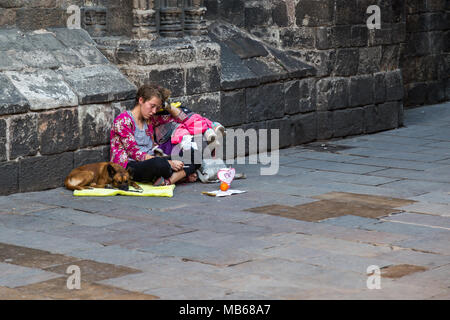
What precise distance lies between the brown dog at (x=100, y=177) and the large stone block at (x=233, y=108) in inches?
82.9

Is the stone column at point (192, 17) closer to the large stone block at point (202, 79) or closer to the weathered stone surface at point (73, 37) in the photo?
the large stone block at point (202, 79)

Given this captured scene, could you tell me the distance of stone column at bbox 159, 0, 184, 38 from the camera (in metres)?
9.37

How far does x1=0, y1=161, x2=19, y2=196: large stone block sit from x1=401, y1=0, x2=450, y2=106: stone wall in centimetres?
765

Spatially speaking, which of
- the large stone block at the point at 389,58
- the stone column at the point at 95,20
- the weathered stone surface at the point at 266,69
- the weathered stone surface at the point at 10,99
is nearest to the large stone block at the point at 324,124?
the weathered stone surface at the point at 266,69

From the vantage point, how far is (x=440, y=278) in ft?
17.8

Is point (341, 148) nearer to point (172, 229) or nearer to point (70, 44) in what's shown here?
point (70, 44)

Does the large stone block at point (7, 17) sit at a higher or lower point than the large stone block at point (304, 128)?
higher

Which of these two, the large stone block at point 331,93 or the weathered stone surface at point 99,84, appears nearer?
the weathered stone surface at point 99,84

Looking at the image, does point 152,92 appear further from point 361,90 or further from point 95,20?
point 361,90

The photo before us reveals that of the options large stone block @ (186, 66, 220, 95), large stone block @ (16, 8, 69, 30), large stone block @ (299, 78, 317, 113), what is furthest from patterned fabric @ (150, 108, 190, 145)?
large stone block @ (299, 78, 317, 113)

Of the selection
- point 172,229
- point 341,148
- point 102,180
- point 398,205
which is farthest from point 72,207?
point 341,148

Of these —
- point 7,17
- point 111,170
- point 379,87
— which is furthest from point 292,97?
point 7,17

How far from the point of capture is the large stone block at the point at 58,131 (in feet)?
26.6
